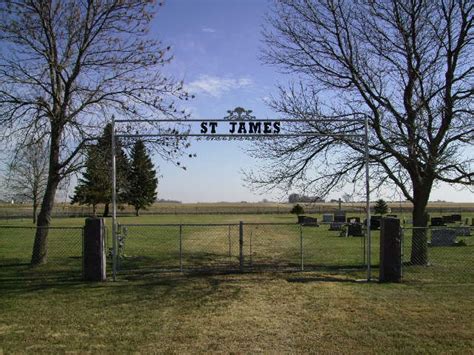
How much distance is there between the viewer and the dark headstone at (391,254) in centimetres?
1128

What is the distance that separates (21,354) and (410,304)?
689 cm

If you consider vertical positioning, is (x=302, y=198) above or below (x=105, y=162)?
below

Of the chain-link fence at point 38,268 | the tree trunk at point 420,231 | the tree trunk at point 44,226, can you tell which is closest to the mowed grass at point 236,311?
the chain-link fence at point 38,268

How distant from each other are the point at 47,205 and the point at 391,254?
10380 millimetres

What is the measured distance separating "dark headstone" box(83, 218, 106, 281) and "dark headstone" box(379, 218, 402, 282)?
7016 mm

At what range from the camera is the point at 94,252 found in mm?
11391

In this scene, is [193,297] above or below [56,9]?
below

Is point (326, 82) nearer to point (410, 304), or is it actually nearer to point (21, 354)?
point (410, 304)

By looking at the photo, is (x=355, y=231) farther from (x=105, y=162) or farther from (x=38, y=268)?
(x=38, y=268)

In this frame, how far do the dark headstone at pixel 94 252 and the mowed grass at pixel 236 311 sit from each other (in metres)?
0.44

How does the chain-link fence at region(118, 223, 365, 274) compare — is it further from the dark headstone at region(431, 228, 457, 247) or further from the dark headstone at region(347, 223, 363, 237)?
A: the dark headstone at region(347, 223, 363, 237)

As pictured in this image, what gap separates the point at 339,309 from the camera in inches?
336

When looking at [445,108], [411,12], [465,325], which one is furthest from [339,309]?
[411,12]

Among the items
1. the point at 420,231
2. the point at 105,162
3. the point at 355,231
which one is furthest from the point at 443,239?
the point at 105,162
